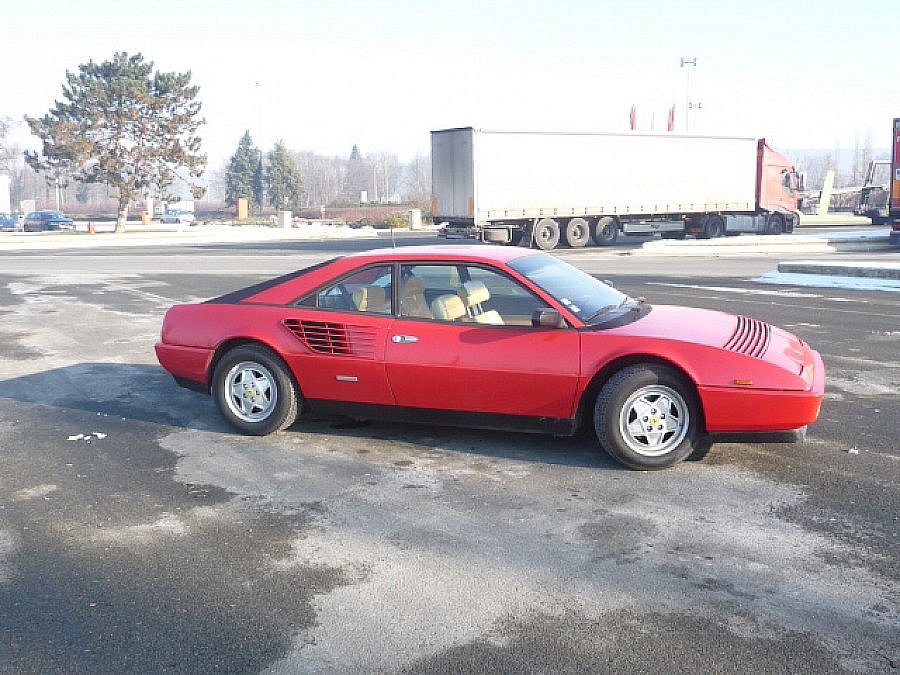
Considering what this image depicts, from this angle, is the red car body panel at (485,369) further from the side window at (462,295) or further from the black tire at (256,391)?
the black tire at (256,391)

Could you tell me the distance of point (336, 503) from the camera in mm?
5328

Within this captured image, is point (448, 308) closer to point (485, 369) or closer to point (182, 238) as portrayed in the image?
point (485, 369)

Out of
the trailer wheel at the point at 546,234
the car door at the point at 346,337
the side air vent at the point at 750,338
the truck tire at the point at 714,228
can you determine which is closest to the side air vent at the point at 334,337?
the car door at the point at 346,337

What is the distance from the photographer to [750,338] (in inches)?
242

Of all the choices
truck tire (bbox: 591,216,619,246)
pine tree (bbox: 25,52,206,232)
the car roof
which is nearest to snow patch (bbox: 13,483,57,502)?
the car roof

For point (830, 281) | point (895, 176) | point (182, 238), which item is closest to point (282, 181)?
point (182, 238)

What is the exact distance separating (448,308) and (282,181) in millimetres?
90515

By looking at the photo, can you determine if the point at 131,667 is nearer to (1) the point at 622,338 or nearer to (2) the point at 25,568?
(2) the point at 25,568

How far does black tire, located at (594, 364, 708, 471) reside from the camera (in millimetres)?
5664

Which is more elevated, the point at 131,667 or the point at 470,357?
the point at 470,357

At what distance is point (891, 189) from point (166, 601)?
2744cm

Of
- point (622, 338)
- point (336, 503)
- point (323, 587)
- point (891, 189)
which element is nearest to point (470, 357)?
point (622, 338)

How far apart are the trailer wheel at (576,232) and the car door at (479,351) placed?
944 inches

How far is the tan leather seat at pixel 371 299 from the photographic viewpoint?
21.2ft
